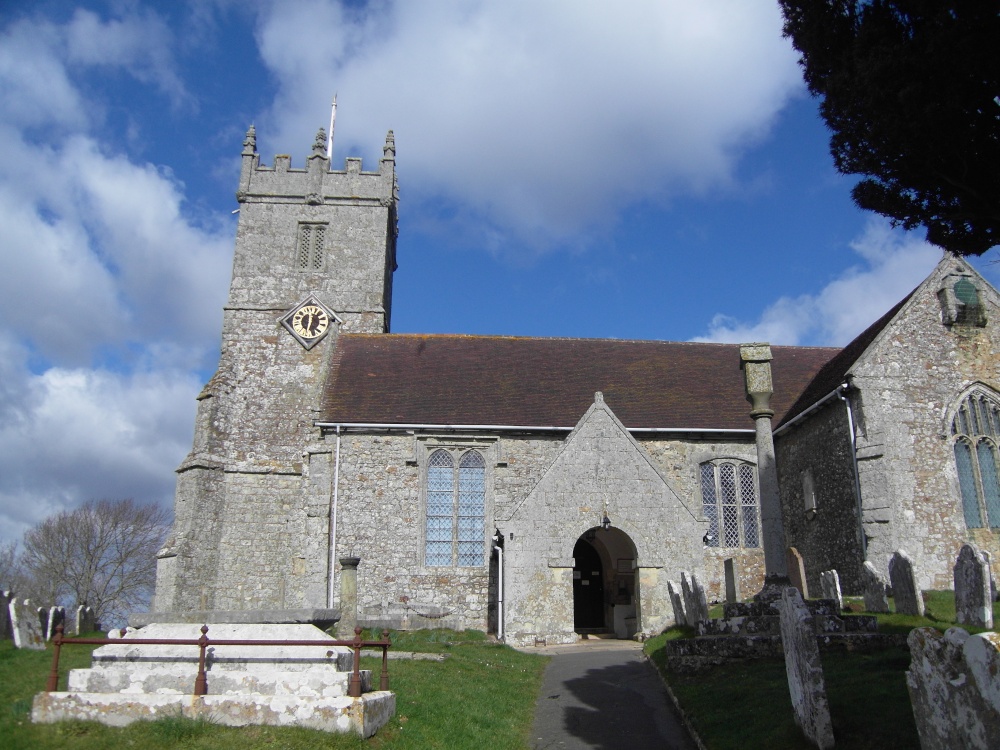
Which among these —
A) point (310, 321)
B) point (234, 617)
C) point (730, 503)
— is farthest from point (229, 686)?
point (310, 321)

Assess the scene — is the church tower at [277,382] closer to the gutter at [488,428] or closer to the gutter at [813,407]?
the gutter at [488,428]

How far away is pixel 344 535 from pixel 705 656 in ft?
41.6

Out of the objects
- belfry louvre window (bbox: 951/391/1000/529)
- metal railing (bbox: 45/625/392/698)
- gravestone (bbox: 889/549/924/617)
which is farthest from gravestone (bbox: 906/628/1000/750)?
belfry louvre window (bbox: 951/391/1000/529)

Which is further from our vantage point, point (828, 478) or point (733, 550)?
point (733, 550)

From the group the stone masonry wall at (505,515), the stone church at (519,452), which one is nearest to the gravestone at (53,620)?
the stone church at (519,452)

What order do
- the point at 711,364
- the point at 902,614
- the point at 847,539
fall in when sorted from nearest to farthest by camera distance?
the point at 902,614
the point at 847,539
the point at 711,364

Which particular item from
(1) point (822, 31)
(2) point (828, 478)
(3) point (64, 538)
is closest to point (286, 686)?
(1) point (822, 31)

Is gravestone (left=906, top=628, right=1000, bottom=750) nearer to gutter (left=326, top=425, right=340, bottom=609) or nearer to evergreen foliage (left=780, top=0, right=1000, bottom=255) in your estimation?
evergreen foliage (left=780, top=0, right=1000, bottom=255)

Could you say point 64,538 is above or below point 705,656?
above

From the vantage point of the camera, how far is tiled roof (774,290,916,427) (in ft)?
65.1

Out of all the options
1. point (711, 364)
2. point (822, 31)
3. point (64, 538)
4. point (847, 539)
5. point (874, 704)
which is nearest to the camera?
point (874, 704)

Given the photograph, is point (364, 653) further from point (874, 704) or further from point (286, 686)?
point (874, 704)

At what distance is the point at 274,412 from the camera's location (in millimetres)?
27016

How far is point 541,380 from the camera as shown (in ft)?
83.3
